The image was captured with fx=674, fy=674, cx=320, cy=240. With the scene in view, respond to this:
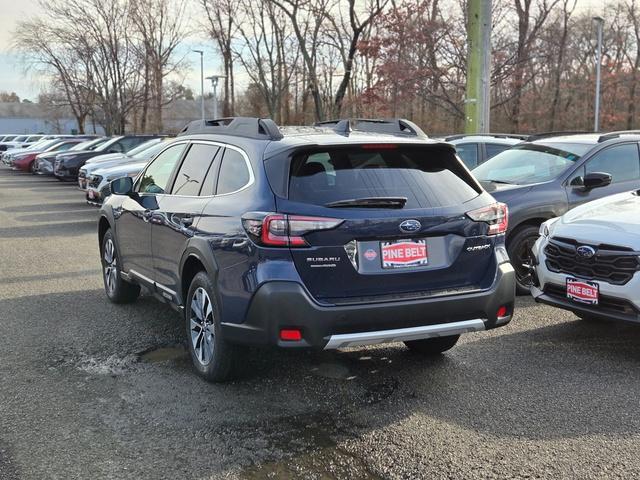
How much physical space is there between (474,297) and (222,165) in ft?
6.31

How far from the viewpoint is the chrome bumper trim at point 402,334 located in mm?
3857

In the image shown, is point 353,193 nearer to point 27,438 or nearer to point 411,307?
point 411,307

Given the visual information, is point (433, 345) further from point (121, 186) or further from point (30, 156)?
point (30, 156)

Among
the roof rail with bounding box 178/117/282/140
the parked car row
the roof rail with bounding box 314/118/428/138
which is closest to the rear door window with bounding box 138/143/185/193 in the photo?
the parked car row

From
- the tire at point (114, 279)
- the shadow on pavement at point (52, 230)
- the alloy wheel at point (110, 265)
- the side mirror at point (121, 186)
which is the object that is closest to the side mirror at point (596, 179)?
the side mirror at point (121, 186)

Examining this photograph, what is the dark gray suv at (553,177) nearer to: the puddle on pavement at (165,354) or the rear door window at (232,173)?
the rear door window at (232,173)

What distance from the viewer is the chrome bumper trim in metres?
3.86

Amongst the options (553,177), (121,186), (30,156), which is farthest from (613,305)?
(30,156)

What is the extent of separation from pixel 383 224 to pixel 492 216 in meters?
0.85

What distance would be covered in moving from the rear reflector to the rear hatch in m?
0.24

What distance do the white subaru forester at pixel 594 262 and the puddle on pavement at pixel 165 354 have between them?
2966 mm

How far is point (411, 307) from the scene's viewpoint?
3.97 m

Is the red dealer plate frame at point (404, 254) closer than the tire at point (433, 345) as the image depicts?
Yes

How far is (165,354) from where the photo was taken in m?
5.20
